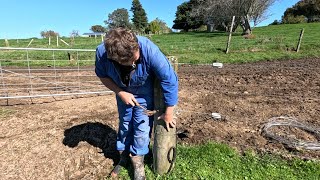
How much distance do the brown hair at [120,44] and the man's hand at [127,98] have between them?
67 cm

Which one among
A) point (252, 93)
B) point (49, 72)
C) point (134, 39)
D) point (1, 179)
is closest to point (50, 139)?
point (1, 179)

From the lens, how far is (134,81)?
9.69ft

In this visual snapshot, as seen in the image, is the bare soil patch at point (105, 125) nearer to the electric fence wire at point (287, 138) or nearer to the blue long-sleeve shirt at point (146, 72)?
the electric fence wire at point (287, 138)

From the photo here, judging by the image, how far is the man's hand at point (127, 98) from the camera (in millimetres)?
3031

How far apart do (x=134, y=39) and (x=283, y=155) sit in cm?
271

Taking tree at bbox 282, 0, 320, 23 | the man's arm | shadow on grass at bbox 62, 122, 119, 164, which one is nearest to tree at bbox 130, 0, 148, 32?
tree at bbox 282, 0, 320, 23

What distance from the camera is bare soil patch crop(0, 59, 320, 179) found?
12.6 feet

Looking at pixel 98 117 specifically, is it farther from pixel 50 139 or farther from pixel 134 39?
pixel 134 39

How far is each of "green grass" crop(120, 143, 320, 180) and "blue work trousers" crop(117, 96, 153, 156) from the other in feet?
1.32

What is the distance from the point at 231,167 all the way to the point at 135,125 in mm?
1379

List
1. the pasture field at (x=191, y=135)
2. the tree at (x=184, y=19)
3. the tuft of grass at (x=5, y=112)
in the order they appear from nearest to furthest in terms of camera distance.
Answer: the pasture field at (x=191, y=135) < the tuft of grass at (x=5, y=112) < the tree at (x=184, y=19)

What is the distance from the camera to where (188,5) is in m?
63.4

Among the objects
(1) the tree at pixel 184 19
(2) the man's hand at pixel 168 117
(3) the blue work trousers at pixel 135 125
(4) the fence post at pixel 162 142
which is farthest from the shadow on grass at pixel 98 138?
(1) the tree at pixel 184 19

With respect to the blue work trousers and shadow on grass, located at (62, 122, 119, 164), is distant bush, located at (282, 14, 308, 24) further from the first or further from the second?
Result: the blue work trousers
